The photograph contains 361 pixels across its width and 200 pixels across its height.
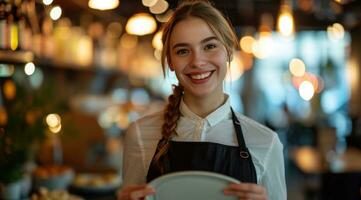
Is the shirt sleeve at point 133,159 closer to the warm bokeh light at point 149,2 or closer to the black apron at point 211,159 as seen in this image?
the black apron at point 211,159

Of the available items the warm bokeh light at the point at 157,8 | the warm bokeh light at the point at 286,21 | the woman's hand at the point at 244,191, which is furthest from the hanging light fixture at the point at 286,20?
the woman's hand at the point at 244,191

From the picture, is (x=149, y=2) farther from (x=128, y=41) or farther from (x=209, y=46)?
(x=128, y=41)

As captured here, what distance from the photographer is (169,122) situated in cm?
126

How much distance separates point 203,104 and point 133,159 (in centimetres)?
27

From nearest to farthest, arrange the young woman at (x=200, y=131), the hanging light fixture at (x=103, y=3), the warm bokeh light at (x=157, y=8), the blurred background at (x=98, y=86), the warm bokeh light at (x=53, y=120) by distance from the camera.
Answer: the young woman at (x=200, y=131) → the blurred background at (x=98, y=86) → the hanging light fixture at (x=103, y=3) → the warm bokeh light at (x=53, y=120) → the warm bokeh light at (x=157, y=8)

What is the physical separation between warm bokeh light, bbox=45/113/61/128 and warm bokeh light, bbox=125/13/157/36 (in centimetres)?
110

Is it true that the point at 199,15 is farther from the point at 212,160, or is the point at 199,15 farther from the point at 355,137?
the point at 355,137

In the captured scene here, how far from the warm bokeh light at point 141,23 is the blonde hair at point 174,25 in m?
2.05

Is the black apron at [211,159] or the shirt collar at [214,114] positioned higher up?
the shirt collar at [214,114]

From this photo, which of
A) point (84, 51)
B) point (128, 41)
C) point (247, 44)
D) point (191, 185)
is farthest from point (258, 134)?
point (128, 41)

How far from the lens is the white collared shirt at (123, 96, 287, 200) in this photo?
1.19m

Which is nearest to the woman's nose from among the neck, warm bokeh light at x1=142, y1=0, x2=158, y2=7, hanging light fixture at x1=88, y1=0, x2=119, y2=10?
the neck

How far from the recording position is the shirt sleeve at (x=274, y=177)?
3.90 feet

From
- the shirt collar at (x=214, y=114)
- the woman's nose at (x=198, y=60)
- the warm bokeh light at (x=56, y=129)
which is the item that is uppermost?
the woman's nose at (x=198, y=60)
